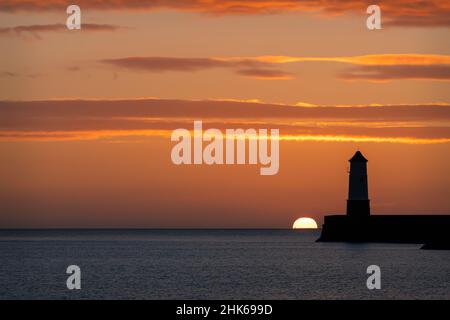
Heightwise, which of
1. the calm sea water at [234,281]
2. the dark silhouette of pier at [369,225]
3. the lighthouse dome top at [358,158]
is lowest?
the calm sea water at [234,281]

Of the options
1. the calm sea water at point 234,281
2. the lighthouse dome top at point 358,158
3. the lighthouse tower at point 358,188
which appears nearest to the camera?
the calm sea water at point 234,281

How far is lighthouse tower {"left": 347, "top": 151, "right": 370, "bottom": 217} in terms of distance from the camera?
8775cm

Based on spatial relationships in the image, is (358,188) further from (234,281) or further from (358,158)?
(234,281)

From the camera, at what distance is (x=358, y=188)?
8775cm

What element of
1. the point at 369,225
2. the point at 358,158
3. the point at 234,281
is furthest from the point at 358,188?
the point at 234,281

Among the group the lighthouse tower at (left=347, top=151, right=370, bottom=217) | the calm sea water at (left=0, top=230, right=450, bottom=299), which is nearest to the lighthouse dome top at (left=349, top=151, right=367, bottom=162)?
the lighthouse tower at (left=347, top=151, right=370, bottom=217)

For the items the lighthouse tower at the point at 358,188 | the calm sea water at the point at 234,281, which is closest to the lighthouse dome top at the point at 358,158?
the lighthouse tower at the point at 358,188

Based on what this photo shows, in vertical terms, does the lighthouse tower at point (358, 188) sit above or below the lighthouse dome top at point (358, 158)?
below

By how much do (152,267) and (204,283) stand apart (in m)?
17.6

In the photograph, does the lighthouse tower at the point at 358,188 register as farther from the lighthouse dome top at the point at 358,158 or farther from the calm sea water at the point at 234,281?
the calm sea water at the point at 234,281

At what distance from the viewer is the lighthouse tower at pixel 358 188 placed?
8775 cm

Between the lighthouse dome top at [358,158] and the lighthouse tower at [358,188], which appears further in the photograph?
the lighthouse dome top at [358,158]

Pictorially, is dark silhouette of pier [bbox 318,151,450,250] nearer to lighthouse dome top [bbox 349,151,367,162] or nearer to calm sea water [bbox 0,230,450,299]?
lighthouse dome top [bbox 349,151,367,162]
